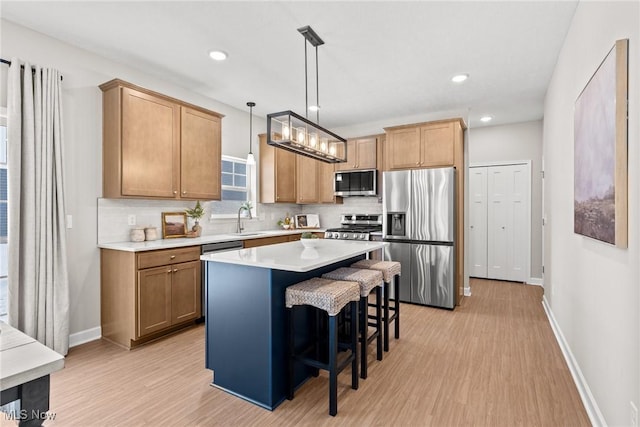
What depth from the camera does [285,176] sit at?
5.32 m

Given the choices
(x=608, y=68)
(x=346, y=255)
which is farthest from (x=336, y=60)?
(x=608, y=68)

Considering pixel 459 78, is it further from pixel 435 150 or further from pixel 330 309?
pixel 330 309

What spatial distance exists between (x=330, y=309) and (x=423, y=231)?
2.60 meters

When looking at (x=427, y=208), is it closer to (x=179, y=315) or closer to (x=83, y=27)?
(x=179, y=315)

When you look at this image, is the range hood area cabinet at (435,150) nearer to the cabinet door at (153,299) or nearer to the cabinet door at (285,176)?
the cabinet door at (285,176)

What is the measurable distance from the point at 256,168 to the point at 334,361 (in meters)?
3.73

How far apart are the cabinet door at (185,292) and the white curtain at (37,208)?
0.85m

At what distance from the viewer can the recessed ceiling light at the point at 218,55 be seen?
304 cm

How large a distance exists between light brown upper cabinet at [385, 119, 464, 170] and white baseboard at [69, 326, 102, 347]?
156 inches

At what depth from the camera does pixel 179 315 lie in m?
3.26

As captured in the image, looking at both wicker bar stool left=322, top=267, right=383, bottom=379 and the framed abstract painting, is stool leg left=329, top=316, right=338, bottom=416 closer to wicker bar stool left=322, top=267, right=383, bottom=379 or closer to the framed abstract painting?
wicker bar stool left=322, top=267, right=383, bottom=379

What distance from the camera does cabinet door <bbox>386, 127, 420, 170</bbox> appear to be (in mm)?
4508

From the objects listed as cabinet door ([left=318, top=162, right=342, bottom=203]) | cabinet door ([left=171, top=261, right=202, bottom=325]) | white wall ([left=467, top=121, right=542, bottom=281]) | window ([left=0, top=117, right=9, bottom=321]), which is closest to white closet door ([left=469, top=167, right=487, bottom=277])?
white wall ([left=467, top=121, right=542, bottom=281])

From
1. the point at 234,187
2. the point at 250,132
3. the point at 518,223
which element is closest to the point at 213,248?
the point at 234,187
